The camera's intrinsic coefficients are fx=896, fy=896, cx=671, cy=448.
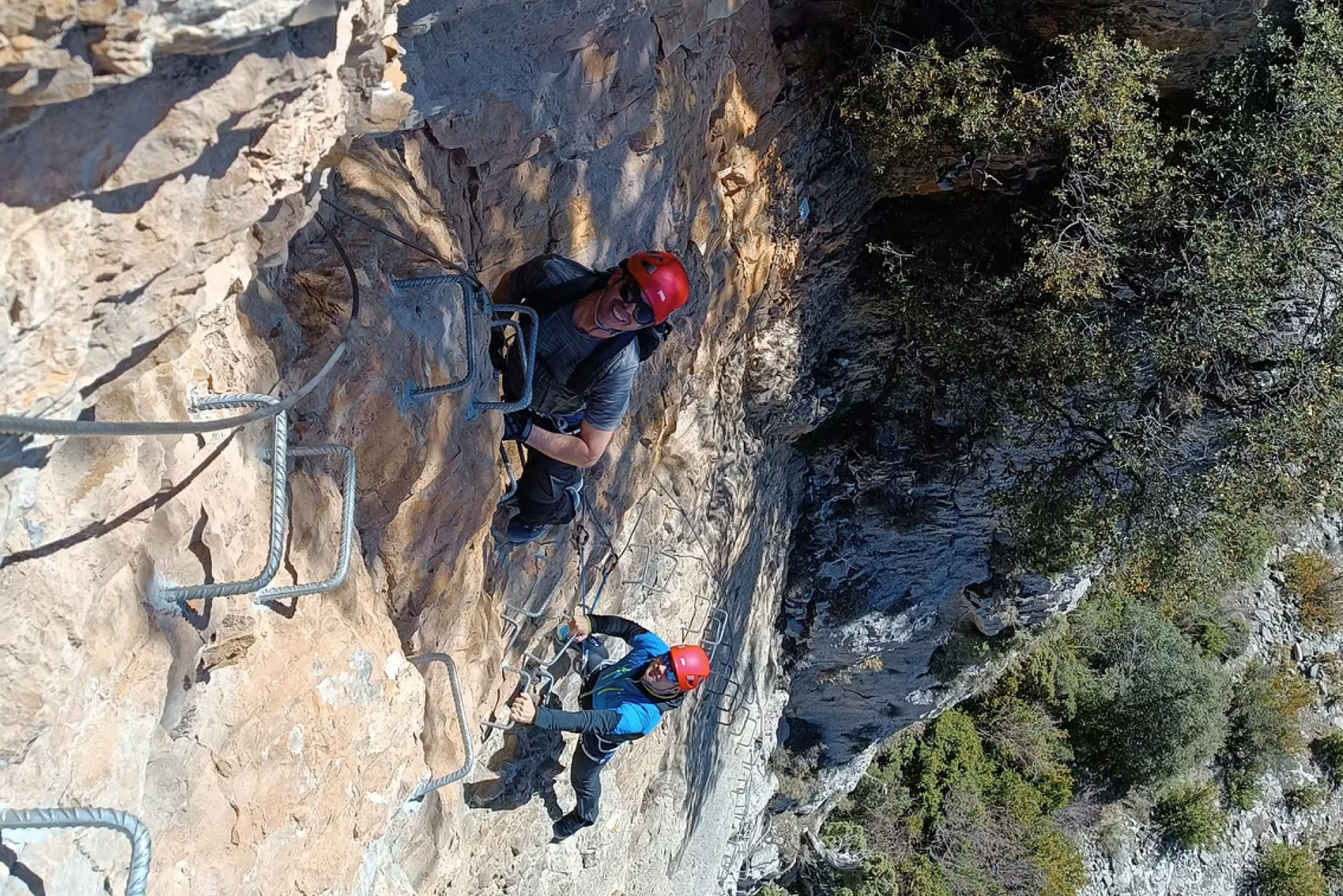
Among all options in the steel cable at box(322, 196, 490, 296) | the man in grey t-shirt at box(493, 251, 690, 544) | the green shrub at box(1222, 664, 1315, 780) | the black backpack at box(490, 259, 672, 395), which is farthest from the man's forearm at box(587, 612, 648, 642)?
the green shrub at box(1222, 664, 1315, 780)

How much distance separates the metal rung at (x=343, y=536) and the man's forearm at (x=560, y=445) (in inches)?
49.6

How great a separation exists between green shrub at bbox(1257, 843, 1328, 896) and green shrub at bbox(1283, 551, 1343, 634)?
3528 millimetres

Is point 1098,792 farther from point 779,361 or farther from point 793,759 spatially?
point 779,361

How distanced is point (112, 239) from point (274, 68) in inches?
17.8

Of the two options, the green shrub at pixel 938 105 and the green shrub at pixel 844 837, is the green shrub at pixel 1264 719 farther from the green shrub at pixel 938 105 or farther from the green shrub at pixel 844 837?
the green shrub at pixel 938 105

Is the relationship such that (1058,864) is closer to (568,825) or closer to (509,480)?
(568,825)

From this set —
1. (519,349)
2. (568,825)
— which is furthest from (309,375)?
(568,825)

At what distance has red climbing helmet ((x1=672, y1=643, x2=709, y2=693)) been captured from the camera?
516cm

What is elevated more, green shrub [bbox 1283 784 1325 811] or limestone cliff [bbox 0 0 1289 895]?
limestone cliff [bbox 0 0 1289 895]

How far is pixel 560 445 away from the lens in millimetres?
4062

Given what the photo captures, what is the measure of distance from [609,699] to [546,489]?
1.68m

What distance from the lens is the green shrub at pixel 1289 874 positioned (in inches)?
531

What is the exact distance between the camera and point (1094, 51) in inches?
209

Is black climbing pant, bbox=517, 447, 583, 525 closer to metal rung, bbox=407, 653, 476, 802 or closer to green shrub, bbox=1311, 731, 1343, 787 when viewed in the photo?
metal rung, bbox=407, 653, 476, 802
